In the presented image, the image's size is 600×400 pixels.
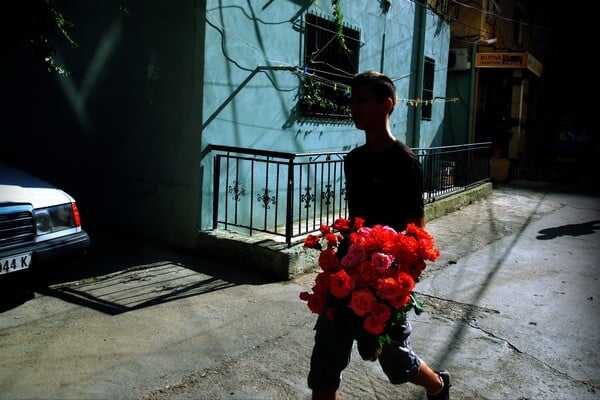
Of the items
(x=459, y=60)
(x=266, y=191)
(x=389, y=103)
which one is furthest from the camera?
(x=459, y=60)

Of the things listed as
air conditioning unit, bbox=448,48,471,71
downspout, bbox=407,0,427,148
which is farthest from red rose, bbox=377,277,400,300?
air conditioning unit, bbox=448,48,471,71

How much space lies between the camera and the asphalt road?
3301mm

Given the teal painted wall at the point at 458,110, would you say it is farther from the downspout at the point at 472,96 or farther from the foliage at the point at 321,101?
the foliage at the point at 321,101

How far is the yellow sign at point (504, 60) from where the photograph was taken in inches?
529

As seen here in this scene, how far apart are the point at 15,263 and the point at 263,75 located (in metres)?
3.81

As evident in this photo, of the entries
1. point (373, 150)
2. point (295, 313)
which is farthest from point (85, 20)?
point (373, 150)

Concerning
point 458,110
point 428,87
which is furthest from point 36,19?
point 458,110

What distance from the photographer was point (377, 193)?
2.60 meters

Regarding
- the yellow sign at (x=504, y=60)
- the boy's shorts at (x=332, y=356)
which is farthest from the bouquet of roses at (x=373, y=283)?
the yellow sign at (x=504, y=60)

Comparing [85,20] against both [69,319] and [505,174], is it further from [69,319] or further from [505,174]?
[505,174]

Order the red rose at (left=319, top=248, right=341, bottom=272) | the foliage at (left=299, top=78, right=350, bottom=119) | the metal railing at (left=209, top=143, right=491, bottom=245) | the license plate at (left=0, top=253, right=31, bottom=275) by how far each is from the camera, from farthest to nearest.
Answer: the foliage at (left=299, top=78, right=350, bottom=119) → the metal railing at (left=209, top=143, right=491, bottom=245) → the license plate at (left=0, top=253, right=31, bottom=275) → the red rose at (left=319, top=248, right=341, bottom=272)

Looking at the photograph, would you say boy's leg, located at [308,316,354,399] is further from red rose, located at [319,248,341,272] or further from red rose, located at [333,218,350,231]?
red rose, located at [333,218,350,231]

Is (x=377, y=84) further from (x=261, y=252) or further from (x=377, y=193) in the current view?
(x=261, y=252)

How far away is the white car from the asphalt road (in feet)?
1.58
